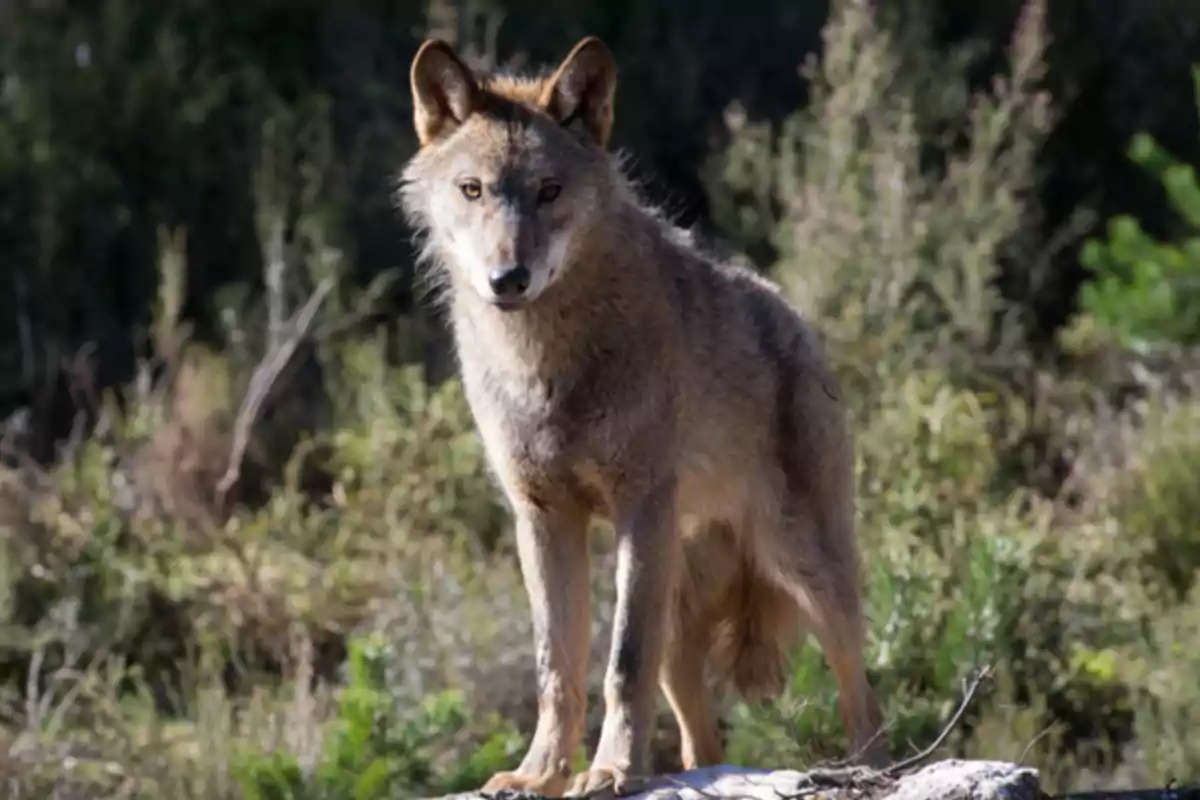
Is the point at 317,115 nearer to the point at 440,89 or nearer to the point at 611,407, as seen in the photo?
the point at 440,89

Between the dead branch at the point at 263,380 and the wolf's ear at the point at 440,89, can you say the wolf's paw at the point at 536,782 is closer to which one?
the wolf's ear at the point at 440,89

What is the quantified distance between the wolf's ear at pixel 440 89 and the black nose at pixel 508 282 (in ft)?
2.45

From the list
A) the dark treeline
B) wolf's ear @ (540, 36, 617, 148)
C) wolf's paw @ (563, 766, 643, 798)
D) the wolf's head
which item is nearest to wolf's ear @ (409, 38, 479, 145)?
the wolf's head

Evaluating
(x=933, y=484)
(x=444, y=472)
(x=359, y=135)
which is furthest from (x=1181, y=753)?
(x=359, y=135)

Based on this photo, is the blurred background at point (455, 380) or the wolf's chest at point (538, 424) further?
the blurred background at point (455, 380)

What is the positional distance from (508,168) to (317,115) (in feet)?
21.8

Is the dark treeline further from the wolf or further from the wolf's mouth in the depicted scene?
the wolf's mouth

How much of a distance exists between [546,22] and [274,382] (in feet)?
12.6

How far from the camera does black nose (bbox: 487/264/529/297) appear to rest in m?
5.54

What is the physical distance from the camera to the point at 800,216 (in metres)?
10.7

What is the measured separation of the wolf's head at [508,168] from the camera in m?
5.66

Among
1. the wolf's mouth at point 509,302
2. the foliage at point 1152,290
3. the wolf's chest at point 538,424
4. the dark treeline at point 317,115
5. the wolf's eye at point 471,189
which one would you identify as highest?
the dark treeline at point 317,115

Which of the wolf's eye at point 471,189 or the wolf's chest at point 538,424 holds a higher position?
the wolf's eye at point 471,189

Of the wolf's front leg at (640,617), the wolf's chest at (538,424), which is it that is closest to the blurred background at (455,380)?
the wolf's front leg at (640,617)
